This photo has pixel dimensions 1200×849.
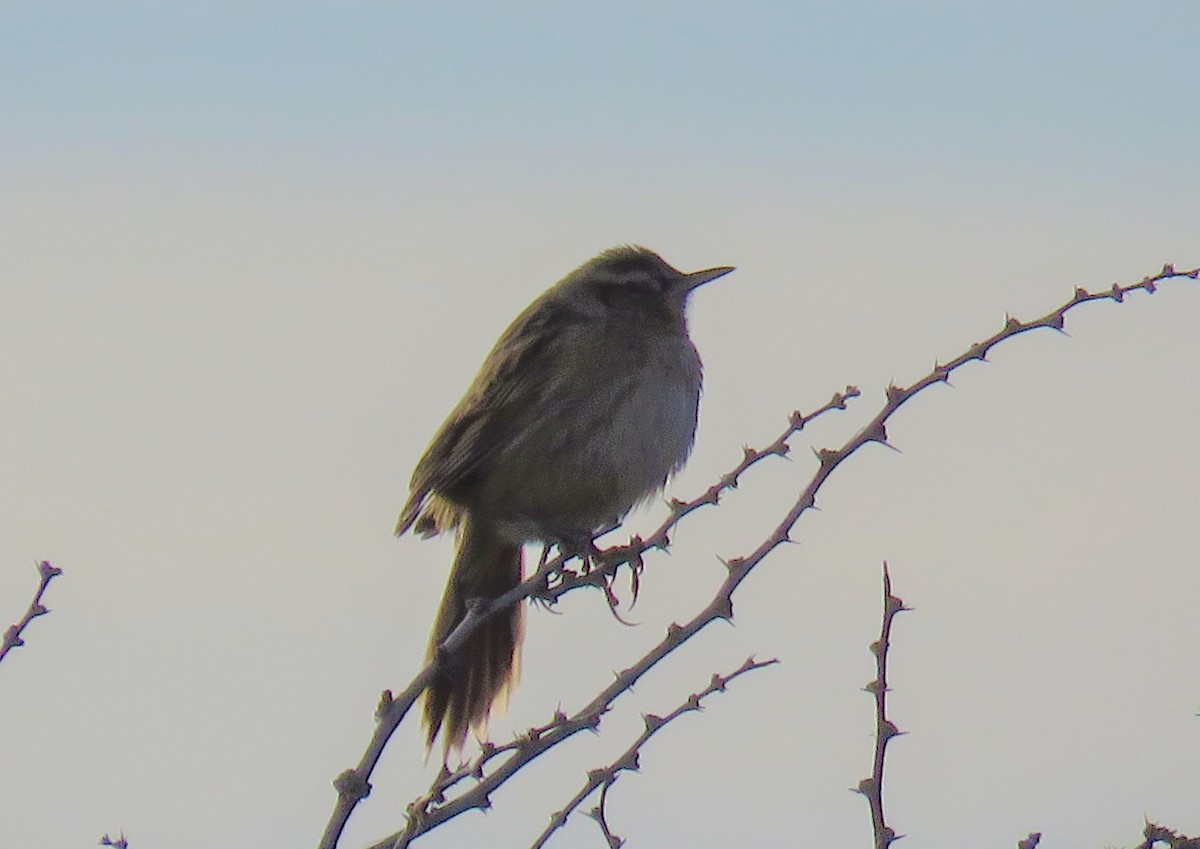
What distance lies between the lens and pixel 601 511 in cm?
618

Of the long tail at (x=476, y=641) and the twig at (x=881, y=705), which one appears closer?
the twig at (x=881, y=705)

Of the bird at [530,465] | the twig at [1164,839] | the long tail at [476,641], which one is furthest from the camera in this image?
the bird at [530,465]

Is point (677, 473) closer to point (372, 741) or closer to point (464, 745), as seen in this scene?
point (464, 745)

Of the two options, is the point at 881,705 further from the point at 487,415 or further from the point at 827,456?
the point at 487,415

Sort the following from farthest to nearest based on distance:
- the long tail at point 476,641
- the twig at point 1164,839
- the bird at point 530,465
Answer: the bird at point 530,465 < the long tail at point 476,641 < the twig at point 1164,839

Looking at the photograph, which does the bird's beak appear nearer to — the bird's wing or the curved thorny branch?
the bird's wing

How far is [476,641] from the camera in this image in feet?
19.9

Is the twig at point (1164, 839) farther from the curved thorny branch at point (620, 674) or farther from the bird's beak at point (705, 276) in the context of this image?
the bird's beak at point (705, 276)

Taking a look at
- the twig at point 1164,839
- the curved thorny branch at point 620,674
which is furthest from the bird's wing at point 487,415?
the twig at point 1164,839

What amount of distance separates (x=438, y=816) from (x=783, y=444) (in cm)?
121

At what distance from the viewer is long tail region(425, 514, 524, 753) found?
5816 millimetres

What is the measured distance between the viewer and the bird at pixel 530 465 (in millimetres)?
6016

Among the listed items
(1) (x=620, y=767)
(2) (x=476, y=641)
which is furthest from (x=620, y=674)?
(2) (x=476, y=641)

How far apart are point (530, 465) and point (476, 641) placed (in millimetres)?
639
